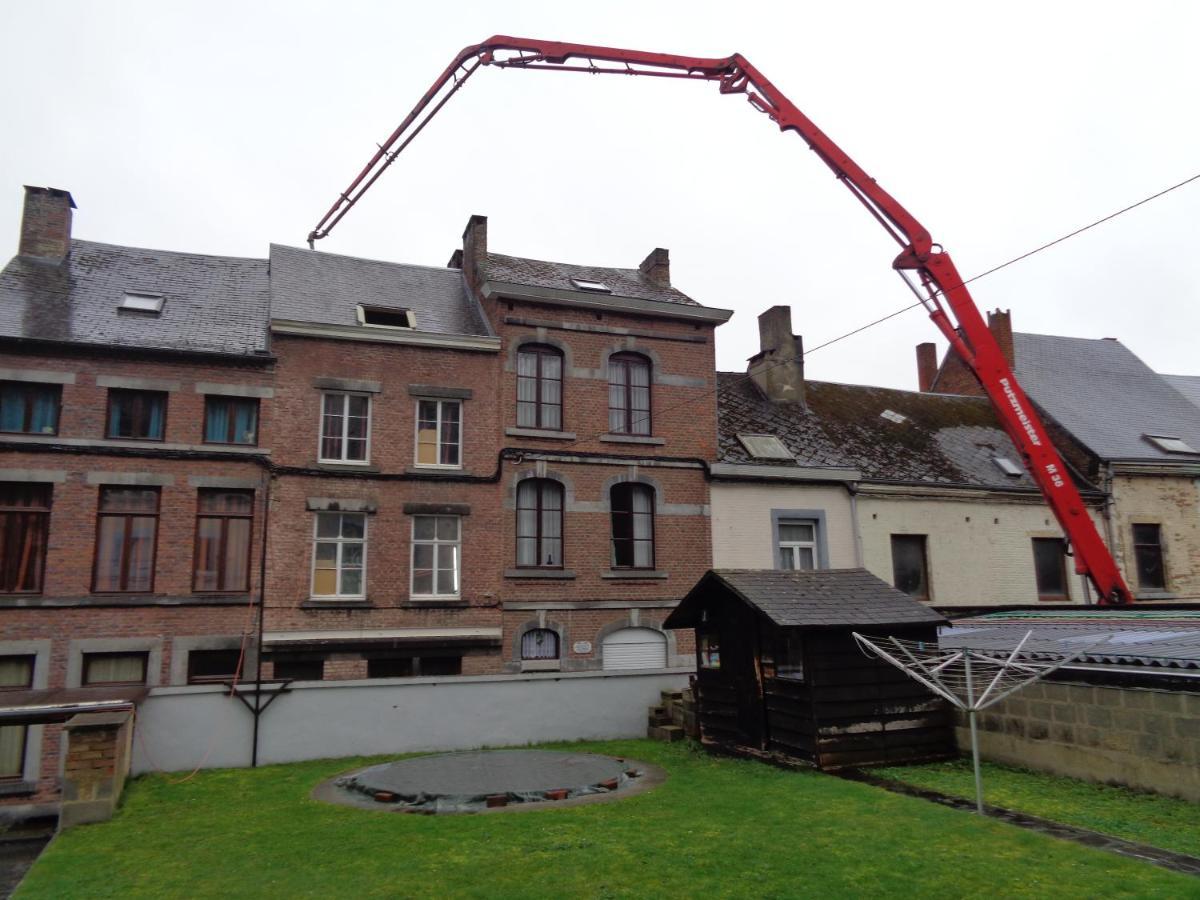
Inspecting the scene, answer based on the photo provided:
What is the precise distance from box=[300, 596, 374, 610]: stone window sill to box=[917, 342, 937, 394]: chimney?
25231 mm

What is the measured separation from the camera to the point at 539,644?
20734 millimetres

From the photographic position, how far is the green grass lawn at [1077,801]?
9.73 m

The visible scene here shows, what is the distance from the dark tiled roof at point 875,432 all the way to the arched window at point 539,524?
469 cm

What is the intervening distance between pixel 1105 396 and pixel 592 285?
18084 millimetres

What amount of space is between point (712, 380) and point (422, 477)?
7.90 m

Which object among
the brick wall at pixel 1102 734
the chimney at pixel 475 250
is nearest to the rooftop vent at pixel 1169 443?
the brick wall at pixel 1102 734

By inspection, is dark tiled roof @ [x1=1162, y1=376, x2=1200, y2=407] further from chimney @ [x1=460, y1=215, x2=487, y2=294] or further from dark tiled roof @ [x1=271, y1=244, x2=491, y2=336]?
dark tiled roof @ [x1=271, y1=244, x2=491, y2=336]

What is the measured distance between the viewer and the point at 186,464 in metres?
18.9

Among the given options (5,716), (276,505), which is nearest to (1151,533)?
(276,505)

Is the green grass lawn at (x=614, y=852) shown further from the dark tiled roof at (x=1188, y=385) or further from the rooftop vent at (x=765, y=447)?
the dark tiled roof at (x=1188, y=385)

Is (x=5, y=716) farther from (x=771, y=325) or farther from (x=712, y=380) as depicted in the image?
(x=771, y=325)

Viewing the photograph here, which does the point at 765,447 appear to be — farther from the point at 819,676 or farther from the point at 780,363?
the point at 819,676

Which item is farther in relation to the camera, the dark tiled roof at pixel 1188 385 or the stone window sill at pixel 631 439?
the dark tiled roof at pixel 1188 385

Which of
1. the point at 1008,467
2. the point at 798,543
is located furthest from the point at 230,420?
the point at 1008,467
